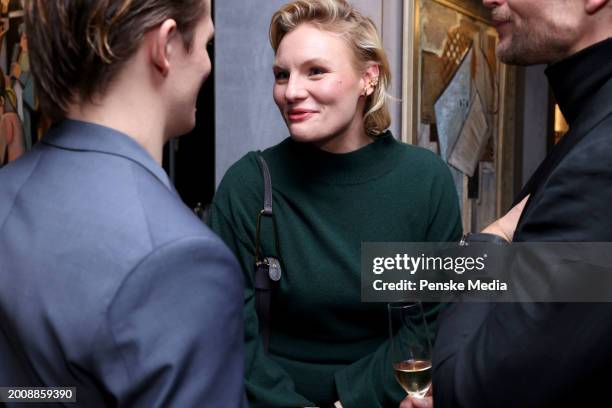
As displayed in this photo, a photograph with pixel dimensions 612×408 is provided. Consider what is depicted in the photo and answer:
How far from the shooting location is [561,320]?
44.3 inches

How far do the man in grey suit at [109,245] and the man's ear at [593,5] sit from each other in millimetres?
781

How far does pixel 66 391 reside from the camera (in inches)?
34.6

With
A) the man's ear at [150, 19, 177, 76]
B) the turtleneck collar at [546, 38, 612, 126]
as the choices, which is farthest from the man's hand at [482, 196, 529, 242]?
the man's ear at [150, 19, 177, 76]

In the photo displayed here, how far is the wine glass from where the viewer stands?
1.58m

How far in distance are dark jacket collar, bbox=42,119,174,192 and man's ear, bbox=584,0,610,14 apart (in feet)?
2.90

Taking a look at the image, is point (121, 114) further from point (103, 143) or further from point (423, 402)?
point (423, 402)

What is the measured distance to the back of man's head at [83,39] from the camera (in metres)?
0.92

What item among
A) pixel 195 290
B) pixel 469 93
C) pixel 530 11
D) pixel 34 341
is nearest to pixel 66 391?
A: pixel 34 341

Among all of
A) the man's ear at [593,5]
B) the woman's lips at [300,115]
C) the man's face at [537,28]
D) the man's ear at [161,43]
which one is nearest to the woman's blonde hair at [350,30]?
the woman's lips at [300,115]

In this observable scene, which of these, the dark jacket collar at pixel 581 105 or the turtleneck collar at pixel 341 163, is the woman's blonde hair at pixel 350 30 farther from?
the dark jacket collar at pixel 581 105

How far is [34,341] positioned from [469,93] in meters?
3.86

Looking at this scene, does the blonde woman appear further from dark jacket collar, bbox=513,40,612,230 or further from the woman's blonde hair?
dark jacket collar, bbox=513,40,612,230

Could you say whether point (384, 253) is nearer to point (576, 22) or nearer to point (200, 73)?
point (576, 22)

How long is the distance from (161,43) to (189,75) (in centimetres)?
9
